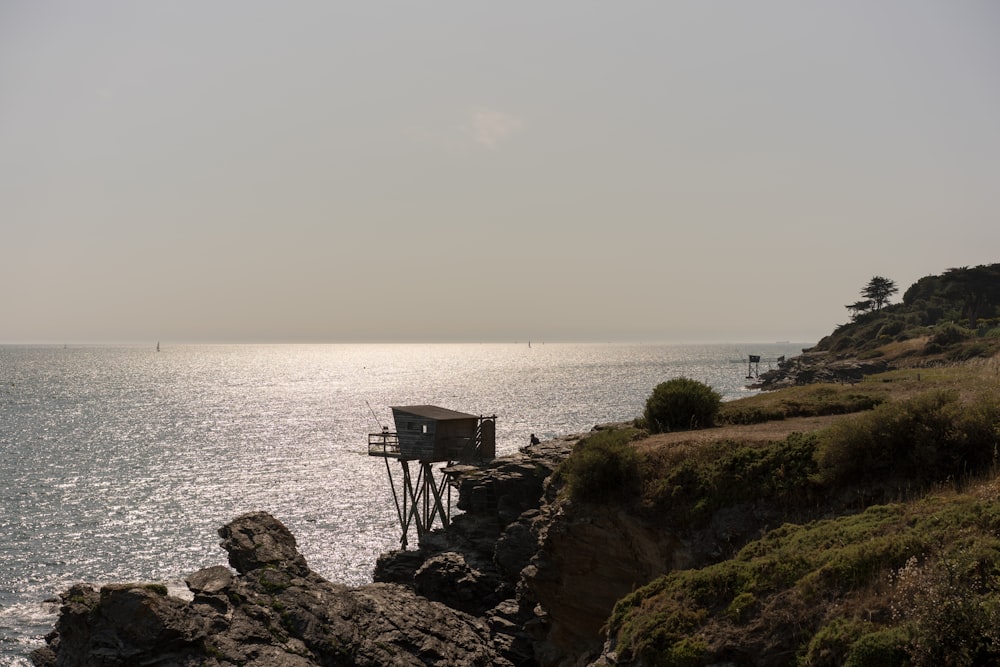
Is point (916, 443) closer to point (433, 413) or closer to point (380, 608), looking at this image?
point (380, 608)

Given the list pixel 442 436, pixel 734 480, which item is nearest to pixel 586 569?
pixel 734 480

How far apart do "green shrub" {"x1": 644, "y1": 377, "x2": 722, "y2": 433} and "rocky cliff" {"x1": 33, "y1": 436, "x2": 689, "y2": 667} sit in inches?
221

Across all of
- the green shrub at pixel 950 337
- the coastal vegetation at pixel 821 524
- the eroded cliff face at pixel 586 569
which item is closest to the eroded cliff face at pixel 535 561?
the eroded cliff face at pixel 586 569

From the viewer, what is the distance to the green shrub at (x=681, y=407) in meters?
28.0

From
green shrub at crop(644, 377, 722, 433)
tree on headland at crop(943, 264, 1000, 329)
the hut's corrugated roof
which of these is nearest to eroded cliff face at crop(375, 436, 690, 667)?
the hut's corrugated roof

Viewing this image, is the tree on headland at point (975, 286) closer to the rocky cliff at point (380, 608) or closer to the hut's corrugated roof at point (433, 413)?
the hut's corrugated roof at point (433, 413)

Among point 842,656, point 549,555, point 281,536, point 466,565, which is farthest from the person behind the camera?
point 466,565

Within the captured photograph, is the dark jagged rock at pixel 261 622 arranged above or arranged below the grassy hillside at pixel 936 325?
below

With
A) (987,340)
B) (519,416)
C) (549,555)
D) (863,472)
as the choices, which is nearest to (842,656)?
(863,472)

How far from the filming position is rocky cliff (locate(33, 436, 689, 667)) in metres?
Answer: 21.8

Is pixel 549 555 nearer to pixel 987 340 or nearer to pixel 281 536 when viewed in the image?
pixel 281 536

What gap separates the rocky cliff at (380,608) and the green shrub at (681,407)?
18.4 ft

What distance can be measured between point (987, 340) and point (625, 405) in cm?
7341

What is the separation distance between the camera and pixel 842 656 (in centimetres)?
1090
